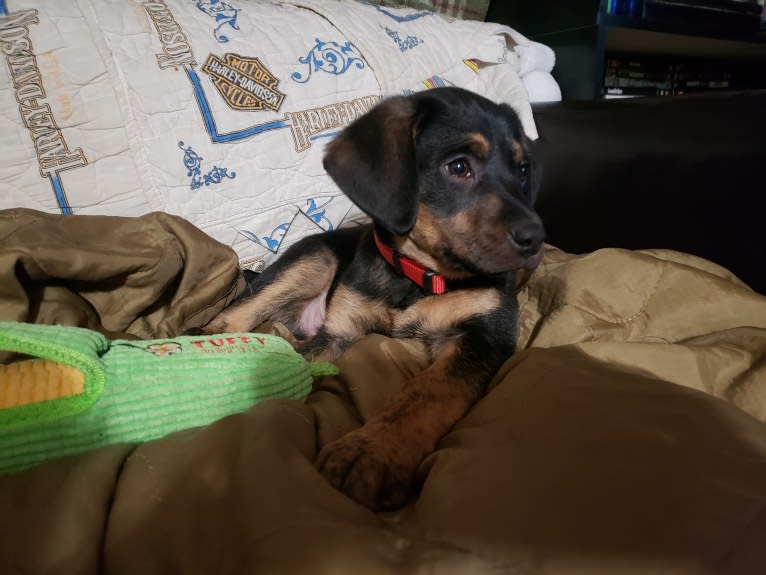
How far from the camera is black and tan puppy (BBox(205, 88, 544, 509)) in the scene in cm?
127

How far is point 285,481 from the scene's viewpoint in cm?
69

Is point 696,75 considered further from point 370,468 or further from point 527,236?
point 370,468

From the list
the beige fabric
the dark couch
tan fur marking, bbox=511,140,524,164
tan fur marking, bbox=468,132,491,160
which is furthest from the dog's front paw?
the dark couch

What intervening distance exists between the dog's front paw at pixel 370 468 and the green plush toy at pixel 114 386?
21 cm

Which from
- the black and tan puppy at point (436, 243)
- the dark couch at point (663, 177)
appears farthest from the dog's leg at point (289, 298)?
the dark couch at point (663, 177)

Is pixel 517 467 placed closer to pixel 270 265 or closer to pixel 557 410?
pixel 557 410

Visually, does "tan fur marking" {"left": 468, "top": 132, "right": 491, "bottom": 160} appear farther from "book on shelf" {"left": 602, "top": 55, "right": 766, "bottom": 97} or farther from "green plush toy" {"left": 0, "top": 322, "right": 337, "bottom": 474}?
"book on shelf" {"left": 602, "top": 55, "right": 766, "bottom": 97}

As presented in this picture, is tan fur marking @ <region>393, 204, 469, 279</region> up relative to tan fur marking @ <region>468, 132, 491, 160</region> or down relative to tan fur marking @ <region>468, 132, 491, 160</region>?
down

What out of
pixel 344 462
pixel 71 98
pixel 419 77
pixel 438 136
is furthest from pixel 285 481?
pixel 419 77

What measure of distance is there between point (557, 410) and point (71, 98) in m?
1.66

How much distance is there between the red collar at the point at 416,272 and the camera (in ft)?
4.80

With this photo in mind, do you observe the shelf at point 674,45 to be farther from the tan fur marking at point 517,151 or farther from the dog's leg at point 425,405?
the dog's leg at point 425,405

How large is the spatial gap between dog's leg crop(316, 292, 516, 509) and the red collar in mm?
37

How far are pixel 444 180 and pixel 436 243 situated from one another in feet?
0.61
